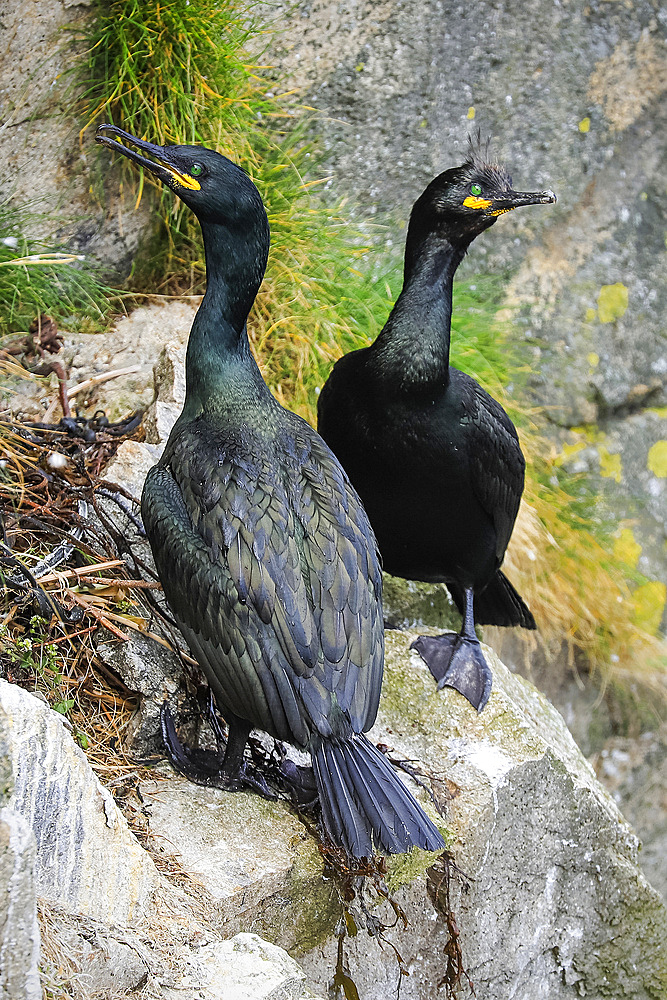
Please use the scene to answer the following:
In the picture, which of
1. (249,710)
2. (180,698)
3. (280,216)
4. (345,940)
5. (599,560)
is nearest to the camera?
(249,710)

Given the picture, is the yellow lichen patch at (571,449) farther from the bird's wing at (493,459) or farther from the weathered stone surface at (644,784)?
the bird's wing at (493,459)

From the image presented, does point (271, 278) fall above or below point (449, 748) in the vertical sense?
above

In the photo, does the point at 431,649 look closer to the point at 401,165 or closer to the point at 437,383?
the point at 437,383

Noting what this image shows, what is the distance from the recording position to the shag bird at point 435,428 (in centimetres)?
270

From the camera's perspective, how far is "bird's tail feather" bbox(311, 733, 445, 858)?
1.85m

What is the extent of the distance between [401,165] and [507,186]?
1914 mm

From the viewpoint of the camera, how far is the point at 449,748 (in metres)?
2.51

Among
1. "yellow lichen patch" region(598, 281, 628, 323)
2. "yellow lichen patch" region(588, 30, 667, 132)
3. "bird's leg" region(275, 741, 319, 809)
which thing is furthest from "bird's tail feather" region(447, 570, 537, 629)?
"yellow lichen patch" region(588, 30, 667, 132)

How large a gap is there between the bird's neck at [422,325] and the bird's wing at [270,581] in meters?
0.54

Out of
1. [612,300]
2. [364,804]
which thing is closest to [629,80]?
[612,300]

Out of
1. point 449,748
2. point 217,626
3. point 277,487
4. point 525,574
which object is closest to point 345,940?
point 449,748

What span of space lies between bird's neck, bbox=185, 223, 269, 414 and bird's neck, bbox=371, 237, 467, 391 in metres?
0.47

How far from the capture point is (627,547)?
16.2 feet

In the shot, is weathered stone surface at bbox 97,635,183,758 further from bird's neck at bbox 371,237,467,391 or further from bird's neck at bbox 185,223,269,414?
bird's neck at bbox 371,237,467,391
